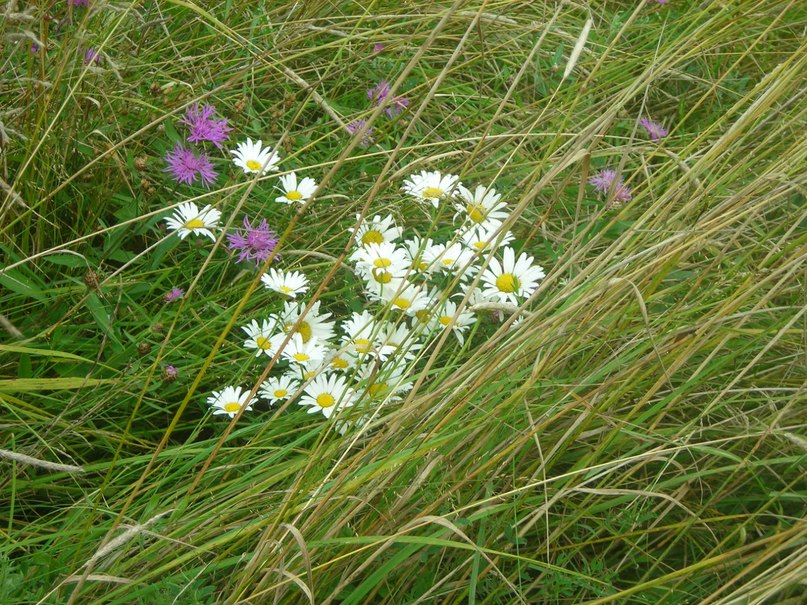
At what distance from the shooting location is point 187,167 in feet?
6.03

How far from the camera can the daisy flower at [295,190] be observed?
1785mm

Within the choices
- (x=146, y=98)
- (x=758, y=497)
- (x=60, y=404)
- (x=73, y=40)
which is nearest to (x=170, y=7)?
(x=146, y=98)

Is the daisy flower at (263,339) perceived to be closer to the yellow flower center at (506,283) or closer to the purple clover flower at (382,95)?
the yellow flower center at (506,283)

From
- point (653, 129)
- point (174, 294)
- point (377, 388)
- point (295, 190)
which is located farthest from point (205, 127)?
point (653, 129)

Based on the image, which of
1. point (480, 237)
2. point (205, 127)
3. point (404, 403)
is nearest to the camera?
point (404, 403)

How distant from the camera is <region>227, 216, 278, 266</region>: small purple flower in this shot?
172 cm

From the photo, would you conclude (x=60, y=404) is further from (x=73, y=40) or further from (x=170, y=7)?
(x=170, y=7)


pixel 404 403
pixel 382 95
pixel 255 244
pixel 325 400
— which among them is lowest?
pixel 404 403

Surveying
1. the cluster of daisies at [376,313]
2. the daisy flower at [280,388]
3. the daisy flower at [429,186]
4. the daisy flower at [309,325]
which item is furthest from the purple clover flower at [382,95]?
the daisy flower at [280,388]

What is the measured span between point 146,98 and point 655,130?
1.11 m

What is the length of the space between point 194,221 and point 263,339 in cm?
28

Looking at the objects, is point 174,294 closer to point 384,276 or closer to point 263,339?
point 263,339

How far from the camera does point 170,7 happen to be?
221cm

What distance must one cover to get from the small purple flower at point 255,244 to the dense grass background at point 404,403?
2.0 inches
